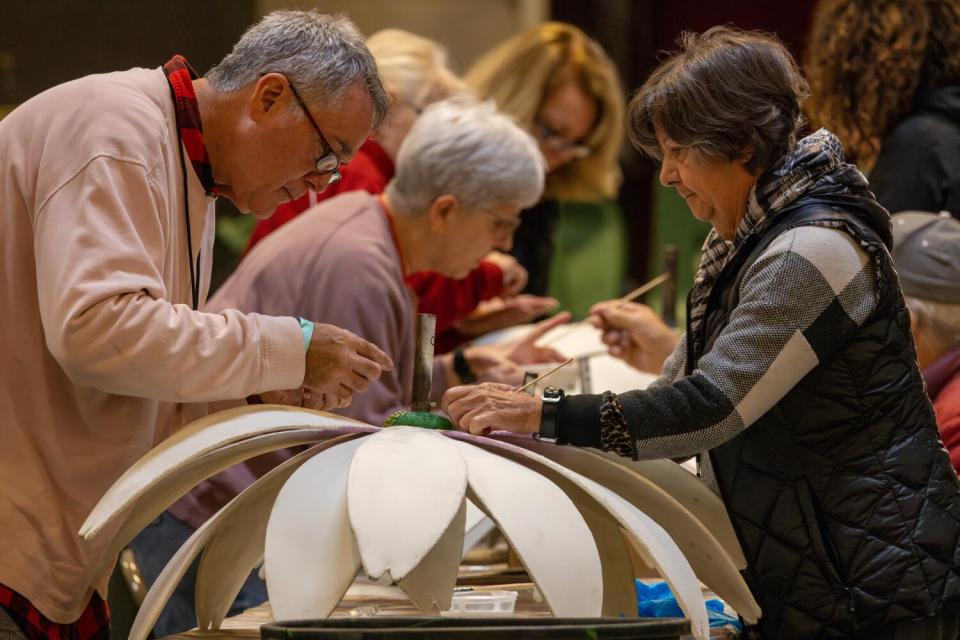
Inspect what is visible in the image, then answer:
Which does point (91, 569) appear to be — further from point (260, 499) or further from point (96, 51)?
point (96, 51)

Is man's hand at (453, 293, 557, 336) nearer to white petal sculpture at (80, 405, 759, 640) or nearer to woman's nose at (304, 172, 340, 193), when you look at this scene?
woman's nose at (304, 172, 340, 193)

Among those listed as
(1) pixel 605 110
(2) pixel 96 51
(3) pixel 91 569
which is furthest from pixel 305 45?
(2) pixel 96 51

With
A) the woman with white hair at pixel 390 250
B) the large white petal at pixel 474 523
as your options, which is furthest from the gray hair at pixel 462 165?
the large white petal at pixel 474 523

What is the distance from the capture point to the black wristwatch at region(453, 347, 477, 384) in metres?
3.75

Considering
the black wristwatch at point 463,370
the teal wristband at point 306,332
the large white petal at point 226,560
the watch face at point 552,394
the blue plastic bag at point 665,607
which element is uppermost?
the teal wristband at point 306,332

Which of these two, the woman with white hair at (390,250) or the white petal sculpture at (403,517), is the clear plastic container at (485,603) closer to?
the white petal sculpture at (403,517)

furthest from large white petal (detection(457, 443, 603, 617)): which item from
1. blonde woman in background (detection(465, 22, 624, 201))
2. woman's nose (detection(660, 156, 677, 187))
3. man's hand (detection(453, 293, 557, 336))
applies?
blonde woman in background (detection(465, 22, 624, 201))

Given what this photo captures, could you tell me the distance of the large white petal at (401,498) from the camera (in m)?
1.71

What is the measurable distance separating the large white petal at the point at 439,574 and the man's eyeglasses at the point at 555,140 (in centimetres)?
282

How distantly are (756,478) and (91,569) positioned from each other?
3.47ft

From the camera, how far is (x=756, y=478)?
2.15m

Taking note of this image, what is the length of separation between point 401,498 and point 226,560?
56cm

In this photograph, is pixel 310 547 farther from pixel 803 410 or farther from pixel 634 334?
pixel 634 334

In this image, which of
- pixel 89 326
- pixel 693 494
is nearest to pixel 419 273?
pixel 693 494
